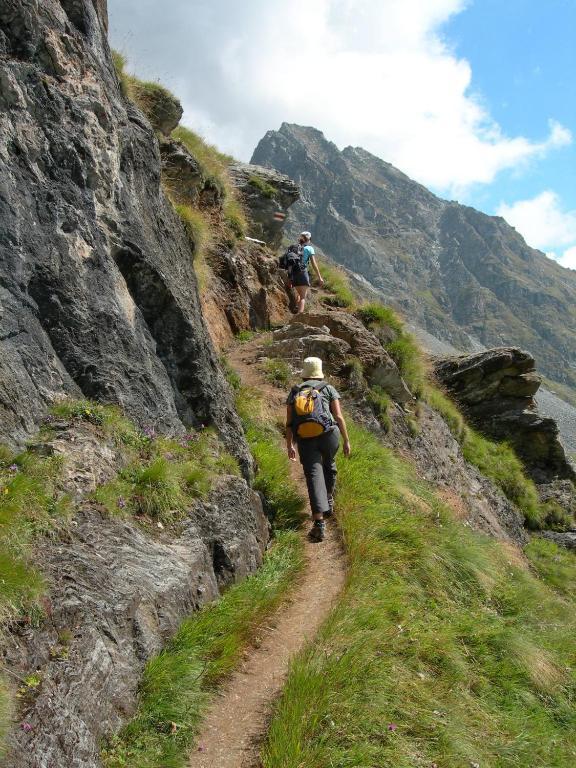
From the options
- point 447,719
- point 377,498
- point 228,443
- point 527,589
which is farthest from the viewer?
point 377,498

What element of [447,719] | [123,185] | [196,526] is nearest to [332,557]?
[196,526]

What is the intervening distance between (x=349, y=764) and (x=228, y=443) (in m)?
4.41

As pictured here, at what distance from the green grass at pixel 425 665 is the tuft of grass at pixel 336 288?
10.8 metres

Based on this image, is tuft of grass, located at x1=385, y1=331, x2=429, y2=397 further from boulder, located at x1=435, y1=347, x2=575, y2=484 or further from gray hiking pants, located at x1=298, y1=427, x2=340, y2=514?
gray hiking pants, located at x1=298, y1=427, x2=340, y2=514

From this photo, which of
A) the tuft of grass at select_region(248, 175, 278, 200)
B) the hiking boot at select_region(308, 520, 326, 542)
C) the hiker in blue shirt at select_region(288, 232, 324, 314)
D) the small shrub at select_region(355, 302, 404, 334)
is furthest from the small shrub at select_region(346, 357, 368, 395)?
the tuft of grass at select_region(248, 175, 278, 200)

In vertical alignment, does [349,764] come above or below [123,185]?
below

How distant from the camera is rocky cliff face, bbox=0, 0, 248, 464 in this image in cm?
539

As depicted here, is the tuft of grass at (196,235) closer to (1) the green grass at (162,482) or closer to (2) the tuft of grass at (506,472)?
(1) the green grass at (162,482)

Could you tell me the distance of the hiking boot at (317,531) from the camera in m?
7.49

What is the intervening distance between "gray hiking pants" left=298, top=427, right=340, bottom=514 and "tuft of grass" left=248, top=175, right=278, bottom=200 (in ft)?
48.4

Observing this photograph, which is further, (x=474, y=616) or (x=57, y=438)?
(x=474, y=616)

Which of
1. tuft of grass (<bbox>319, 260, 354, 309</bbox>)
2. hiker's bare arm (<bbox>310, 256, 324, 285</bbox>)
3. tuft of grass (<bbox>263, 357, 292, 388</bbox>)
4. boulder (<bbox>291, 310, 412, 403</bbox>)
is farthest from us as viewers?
tuft of grass (<bbox>319, 260, 354, 309</bbox>)

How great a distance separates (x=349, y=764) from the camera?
3701mm

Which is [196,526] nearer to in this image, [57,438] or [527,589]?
[57,438]
